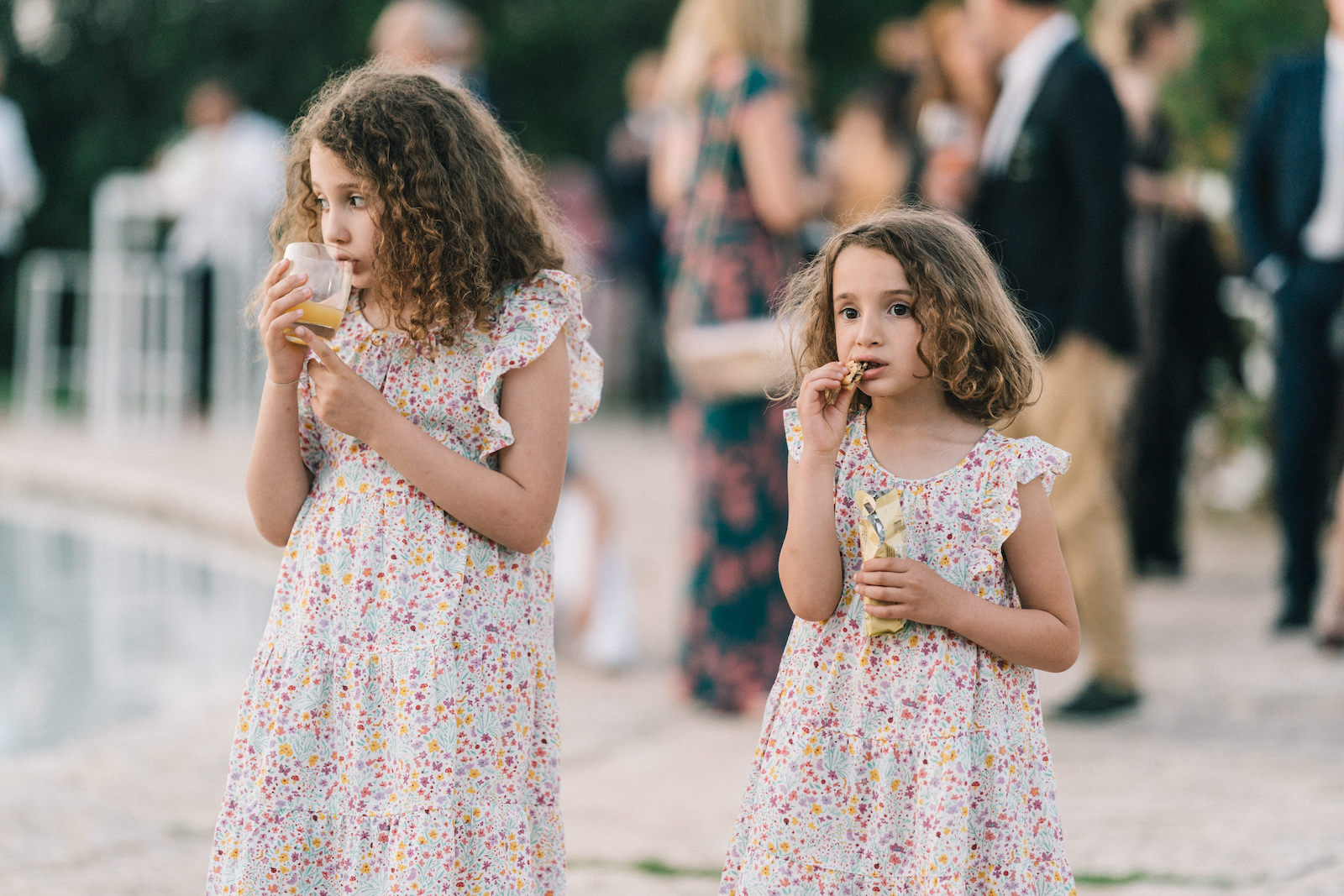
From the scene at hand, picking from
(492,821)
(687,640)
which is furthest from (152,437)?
(492,821)

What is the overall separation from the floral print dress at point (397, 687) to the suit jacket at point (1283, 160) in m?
4.15

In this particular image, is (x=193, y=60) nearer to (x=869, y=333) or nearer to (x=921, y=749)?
(x=869, y=333)

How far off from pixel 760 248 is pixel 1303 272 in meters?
2.22

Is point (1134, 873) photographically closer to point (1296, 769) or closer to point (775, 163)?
point (1296, 769)

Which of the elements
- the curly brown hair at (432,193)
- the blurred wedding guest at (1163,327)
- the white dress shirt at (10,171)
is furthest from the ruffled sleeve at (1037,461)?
the white dress shirt at (10,171)

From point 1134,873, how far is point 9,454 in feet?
26.5

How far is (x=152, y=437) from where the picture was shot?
1023cm

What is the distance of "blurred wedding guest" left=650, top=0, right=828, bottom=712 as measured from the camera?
4.62m

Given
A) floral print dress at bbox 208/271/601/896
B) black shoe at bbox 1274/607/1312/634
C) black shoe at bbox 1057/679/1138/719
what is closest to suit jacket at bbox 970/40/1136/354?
black shoe at bbox 1057/679/1138/719

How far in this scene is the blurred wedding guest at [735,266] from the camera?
15.2 ft

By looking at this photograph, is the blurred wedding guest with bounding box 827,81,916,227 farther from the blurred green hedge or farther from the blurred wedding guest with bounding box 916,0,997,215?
the blurred green hedge

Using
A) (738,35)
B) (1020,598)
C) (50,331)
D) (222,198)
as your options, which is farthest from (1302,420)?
(50,331)

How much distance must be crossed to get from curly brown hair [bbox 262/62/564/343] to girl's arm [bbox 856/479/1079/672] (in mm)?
750

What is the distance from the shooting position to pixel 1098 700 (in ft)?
15.1
